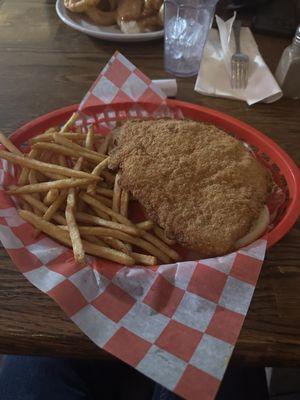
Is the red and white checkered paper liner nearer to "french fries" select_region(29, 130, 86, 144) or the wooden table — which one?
the wooden table

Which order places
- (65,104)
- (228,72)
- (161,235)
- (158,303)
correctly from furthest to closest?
(228,72) → (65,104) → (161,235) → (158,303)

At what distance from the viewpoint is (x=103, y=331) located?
71 cm

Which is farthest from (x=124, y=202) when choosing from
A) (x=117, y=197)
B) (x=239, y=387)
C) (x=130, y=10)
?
(x=130, y=10)

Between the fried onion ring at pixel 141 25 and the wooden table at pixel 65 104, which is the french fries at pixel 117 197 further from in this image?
the fried onion ring at pixel 141 25

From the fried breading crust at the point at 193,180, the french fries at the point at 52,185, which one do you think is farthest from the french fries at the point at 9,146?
the fried breading crust at the point at 193,180

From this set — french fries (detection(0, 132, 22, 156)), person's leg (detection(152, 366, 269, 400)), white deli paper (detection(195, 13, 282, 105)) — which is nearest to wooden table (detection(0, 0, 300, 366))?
white deli paper (detection(195, 13, 282, 105))

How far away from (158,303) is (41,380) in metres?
0.47

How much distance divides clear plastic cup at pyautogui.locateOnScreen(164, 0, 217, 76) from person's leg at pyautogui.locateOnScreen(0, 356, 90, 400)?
0.99 m

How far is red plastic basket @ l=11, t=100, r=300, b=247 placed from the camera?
3.01 feet

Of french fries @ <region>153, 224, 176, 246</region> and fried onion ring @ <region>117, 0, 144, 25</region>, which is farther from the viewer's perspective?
fried onion ring @ <region>117, 0, 144, 25</region>

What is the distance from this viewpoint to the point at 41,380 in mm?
1015

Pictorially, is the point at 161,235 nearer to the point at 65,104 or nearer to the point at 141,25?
the point at 65,104

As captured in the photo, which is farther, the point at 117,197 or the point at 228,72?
the point at 228,72

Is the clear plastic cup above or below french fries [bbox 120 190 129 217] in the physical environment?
above
